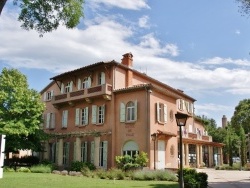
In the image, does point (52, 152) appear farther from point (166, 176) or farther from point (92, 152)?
point (166, 176)

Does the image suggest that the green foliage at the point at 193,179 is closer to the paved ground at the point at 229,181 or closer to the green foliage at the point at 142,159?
the paved ground at the point at 229,181

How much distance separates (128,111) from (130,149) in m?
3.31

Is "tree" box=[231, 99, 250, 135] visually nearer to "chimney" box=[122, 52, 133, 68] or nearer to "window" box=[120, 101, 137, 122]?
"chimney" box=[122, 52, 133, 68]

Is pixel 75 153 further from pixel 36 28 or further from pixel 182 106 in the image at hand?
pixel 36 28

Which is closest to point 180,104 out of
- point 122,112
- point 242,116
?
point 122,112

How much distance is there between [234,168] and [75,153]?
20.4 meters

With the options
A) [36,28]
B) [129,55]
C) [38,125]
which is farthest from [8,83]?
[36,28]

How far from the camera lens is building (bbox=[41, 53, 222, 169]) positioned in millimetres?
26719

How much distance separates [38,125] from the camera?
100ft

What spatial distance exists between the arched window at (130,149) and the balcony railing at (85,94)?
4.66 meters

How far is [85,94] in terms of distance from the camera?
3012 centimetres

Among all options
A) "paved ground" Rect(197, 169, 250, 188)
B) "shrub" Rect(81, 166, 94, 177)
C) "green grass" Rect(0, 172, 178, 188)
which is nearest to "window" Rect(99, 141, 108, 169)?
"shrub" Rect(81, 166, 94, 177)

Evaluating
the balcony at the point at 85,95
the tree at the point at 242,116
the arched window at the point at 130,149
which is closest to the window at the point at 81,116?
the balcony at the point at 85,95

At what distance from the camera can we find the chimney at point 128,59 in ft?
101
